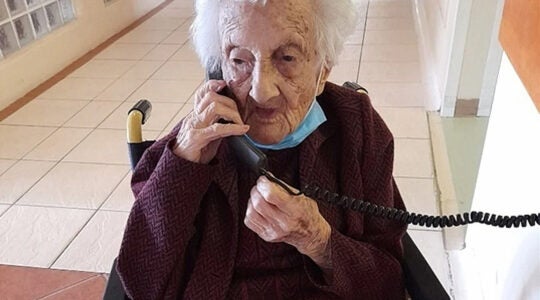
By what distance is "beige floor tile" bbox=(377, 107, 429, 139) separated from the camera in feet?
8.62

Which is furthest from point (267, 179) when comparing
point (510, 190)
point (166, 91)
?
point (166, 91)

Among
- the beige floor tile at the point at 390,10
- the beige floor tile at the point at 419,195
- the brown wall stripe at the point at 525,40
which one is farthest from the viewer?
the beige floor tile at the point at 390,10

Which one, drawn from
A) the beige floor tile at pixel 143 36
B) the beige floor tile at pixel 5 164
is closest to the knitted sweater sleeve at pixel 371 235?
the beige floor tile at pixel 5 164

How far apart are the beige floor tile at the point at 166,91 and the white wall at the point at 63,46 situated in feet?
2.13

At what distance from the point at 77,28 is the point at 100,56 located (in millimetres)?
245

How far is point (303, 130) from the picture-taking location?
3.31 ft

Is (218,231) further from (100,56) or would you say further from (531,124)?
(100,56)

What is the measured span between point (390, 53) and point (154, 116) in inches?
65.8

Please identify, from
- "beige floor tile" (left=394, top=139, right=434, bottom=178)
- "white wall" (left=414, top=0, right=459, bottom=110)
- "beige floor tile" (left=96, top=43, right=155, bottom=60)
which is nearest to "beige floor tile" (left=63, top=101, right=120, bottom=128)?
"beige floor tile" (left=96, top=43, right=155, bottom=60)

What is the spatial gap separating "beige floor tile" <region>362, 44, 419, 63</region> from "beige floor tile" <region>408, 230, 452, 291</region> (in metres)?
1.79

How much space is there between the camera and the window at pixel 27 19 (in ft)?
10.00

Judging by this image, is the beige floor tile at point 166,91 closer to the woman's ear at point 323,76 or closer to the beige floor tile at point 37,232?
the beige floor tile at point 37,232

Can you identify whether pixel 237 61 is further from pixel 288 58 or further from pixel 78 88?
pixel 78 88

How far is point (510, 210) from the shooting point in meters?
1.06
